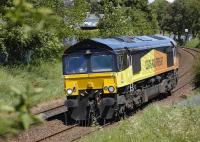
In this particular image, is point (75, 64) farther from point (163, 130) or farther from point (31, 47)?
point (31, 47)

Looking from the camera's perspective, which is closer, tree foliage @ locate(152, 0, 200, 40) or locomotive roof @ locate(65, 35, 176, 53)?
locomotive roof @ locate(65, 35, 176, 53)

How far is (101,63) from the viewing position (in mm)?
16797

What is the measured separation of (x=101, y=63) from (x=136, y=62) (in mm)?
2211

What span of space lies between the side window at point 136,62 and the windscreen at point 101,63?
1.76 meters

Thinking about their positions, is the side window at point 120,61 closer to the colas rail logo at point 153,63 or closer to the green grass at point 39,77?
the colas rail logo at point 153,63

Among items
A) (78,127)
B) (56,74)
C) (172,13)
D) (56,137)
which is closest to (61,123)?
(78,127)

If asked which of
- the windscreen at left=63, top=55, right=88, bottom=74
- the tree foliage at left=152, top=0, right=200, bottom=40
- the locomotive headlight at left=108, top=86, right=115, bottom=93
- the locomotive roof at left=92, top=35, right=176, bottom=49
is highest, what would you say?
the tree foliage at left=152, top=0, right=200, bottom=40

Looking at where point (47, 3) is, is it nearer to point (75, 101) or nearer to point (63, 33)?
point (63, 33)

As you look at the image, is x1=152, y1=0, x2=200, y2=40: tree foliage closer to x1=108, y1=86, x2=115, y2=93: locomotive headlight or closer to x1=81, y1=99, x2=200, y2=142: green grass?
x1=108, y1=86, x2=115, y2=93: locomotive headlight

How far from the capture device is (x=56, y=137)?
15031 mm

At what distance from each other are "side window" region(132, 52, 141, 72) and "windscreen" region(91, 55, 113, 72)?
176 cm

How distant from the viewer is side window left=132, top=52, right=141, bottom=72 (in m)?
18.3

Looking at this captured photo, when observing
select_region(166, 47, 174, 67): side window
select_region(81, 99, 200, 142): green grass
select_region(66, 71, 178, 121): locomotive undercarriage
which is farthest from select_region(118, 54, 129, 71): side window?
select_region(166, 47, 174, 67): side window

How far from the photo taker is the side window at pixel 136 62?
1833cm
